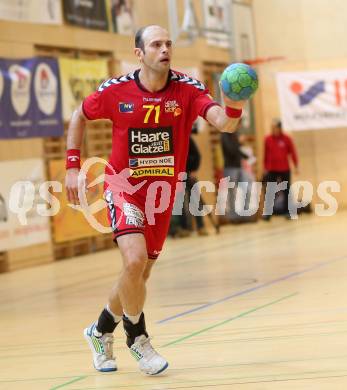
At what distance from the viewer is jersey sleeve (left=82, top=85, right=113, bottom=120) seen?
6738 mm

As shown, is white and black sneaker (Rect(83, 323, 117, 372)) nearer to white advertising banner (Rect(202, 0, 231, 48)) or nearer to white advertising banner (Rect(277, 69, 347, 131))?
white advertising banner (Rect(202, 0, 231, 48))

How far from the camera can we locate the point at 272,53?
26.5m

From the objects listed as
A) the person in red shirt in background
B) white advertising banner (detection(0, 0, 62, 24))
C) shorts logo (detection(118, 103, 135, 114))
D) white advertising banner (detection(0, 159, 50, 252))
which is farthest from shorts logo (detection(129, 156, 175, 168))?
the person in red shirt in background

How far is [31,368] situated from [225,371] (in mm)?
1540

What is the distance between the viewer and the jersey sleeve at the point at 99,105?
674cm

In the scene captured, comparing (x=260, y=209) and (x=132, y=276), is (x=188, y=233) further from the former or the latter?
(x=132, y=276)

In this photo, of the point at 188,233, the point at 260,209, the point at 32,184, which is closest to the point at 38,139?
the point at 32,184

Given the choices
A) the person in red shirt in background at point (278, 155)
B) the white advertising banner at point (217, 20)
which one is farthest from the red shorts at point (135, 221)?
the person in red shirt in background at point (278, 155)

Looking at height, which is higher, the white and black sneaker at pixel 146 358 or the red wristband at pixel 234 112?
the red wristband at pixel 234 112

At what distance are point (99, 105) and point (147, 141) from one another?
1.46 ft

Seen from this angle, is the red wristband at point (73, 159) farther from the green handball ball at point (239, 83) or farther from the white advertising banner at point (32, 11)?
the white advertising banner at point (32, 11)

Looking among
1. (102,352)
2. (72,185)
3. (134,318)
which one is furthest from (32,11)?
(134,318)

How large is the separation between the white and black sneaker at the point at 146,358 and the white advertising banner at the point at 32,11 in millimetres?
10421

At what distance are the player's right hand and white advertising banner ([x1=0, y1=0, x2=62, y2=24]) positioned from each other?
9839 millimetres
